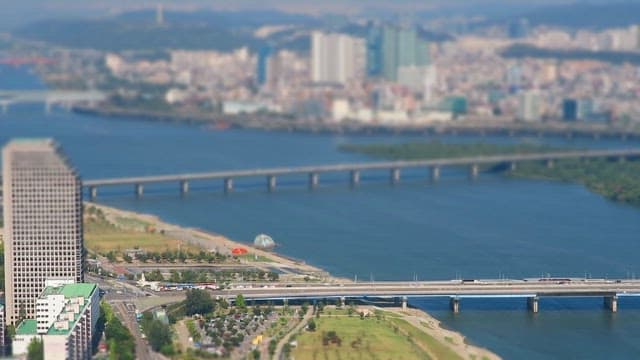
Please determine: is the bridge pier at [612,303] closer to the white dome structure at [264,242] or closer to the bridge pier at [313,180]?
the white dome structure at [264,242]

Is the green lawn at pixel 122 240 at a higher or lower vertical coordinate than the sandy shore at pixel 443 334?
higher

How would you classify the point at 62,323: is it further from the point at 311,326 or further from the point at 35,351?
the point at 311,326

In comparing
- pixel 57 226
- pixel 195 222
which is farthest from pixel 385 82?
pixel 57 226

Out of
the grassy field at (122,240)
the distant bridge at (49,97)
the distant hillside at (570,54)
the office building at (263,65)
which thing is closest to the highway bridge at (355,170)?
the grassy field at (122,240)

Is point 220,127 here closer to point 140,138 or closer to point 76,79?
point 140,138

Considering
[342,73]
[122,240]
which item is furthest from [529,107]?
[122,240]

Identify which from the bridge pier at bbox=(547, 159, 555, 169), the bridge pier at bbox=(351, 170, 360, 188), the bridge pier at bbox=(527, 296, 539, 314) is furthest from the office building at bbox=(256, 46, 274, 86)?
the bridge pier at bbox=(527, 296, 539, 314)
